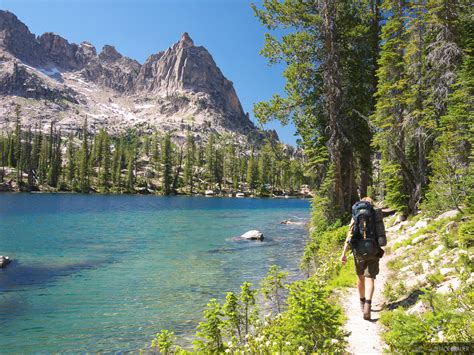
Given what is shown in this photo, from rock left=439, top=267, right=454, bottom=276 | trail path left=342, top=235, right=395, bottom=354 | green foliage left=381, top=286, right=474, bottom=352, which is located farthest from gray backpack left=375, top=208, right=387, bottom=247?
green foliage left=381, top=286, right=474, bottom=352

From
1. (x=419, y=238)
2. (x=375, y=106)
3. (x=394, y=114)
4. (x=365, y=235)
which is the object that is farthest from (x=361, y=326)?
(x=375, y=106)

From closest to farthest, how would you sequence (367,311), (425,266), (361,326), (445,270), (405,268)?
(361,326)
(367,311)
(445,270)
(425,266)
(405,268)

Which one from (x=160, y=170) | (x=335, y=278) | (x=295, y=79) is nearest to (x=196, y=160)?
(x=160, y=170)

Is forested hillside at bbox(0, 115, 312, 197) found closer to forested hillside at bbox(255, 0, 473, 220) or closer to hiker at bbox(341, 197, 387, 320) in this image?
forested hillside at bbox(255, 0, 473, 220)

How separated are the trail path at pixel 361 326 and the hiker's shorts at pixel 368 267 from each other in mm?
1034

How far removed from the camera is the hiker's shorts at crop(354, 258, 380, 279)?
7.94m

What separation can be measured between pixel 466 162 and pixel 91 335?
14.6 m

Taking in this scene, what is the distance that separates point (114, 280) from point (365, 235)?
44.3ft

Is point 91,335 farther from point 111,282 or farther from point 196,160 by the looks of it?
point 196,160

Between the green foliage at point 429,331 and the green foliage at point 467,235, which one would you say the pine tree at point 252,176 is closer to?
the green foliage at point 467,235

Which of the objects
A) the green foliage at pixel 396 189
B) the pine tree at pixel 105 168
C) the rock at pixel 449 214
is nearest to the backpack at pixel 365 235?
the rock at pixel 449 214

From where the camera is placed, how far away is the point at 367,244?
798cm

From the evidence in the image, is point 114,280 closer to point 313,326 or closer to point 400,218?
point 313,326

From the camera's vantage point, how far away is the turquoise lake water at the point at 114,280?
10.8m
